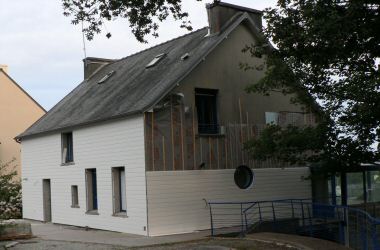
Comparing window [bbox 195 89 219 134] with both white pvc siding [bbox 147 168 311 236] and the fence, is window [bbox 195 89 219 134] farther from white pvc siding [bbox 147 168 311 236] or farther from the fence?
the fence

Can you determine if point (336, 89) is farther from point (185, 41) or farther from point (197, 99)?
point (185, 41)

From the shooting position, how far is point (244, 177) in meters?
21.9

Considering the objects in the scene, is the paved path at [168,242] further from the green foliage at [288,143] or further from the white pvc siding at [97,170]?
the green foliage at [288,143]

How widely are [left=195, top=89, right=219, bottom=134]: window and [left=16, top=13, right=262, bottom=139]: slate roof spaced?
135 centimetres

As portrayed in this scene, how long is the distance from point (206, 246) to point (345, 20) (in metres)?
7.50

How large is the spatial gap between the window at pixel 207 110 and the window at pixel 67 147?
262 inches

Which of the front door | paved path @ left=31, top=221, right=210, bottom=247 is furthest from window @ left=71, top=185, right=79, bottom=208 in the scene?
the front door

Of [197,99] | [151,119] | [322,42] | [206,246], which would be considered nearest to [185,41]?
[197,99]

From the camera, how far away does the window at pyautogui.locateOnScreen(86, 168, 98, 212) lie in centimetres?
2252

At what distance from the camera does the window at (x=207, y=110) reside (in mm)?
20703

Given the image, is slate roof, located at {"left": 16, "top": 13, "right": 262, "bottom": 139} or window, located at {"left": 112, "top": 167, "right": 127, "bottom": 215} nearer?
slate roof, located at {"left": 16, "top": 13, "right": 262, "bottom": 139}

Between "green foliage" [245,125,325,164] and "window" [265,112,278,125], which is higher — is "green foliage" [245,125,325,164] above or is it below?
below

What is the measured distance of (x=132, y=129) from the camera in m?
19.5

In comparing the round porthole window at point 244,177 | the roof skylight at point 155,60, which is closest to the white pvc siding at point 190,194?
the round porthole window at point 244,177
